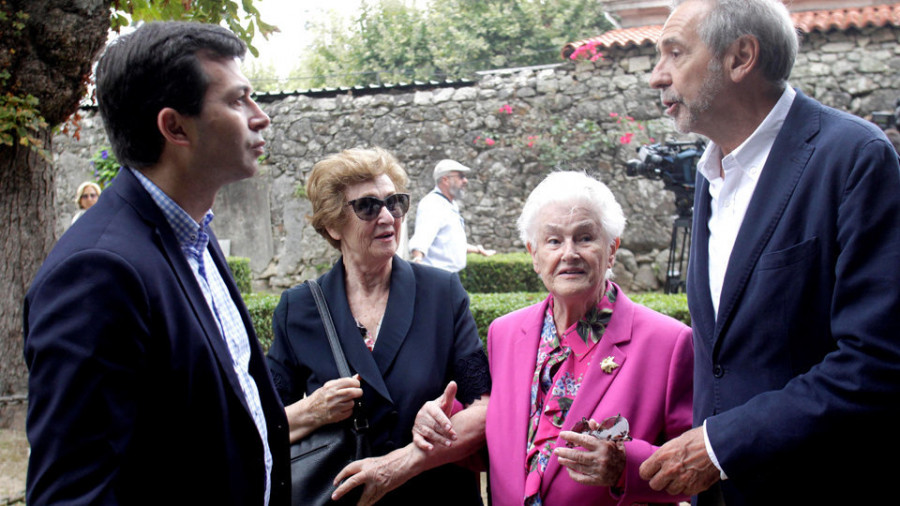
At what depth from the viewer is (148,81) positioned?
139 centimetres

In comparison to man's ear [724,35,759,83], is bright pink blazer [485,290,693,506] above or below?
below

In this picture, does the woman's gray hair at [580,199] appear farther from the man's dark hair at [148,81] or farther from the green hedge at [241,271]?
the green hedge at [241,271]

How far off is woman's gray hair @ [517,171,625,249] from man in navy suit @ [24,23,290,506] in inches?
42.3

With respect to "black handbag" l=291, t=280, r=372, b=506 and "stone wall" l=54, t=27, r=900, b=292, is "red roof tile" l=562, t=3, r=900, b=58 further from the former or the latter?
"black handbag" l=291, t=280, r=372, b=506

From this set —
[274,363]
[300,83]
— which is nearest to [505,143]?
[274,363]

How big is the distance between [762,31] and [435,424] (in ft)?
4.65

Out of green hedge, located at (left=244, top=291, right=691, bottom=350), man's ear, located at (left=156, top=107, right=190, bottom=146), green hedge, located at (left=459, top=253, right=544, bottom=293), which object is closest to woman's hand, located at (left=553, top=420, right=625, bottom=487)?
man's ear, located at (left=156, top=107, right=190, bottom=146)

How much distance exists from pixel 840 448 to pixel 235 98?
1.55 meters

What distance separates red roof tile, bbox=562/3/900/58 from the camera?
1024cm

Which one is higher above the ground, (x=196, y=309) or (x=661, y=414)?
(x=196, y=309)

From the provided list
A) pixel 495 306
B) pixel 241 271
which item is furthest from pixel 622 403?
pixel 241 271

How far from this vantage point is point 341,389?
7.05ft

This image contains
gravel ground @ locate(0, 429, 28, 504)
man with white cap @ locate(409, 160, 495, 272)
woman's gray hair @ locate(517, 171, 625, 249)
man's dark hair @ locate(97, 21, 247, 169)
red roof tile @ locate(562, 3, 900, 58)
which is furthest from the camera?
red roof tile @ locate(562, 3, 900, 58)

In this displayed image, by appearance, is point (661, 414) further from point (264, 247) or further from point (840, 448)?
point (264, 247)
